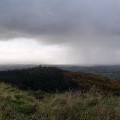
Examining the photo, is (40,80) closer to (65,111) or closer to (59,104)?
(59,104)

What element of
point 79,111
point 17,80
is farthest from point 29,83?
point 79,111

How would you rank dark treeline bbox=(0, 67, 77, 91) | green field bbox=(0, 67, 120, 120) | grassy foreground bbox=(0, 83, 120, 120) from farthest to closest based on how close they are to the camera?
dark treeline bbox=(0, 67, 77, 91), green field bbox=(0, 67, 120, 120), grassy foreground bbox=(0, 83, 120, 120)

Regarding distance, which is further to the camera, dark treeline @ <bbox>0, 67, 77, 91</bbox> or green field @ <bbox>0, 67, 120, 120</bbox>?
dark treeline @ <bbox>0, 67, 77, 91</bbox>

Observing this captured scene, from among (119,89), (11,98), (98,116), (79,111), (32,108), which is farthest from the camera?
(119,89)

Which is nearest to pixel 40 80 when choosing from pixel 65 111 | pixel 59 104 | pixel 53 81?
pixel 53 81

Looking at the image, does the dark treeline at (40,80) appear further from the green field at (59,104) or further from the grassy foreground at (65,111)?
the grassy foreground at (65,111)

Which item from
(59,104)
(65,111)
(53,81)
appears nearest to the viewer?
(65,111)

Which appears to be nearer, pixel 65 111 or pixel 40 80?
pixel 65 111

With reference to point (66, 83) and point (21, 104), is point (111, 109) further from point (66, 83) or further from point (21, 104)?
point (66, 83)

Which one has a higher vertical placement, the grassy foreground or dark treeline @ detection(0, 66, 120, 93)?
dark treeline @ detection(0, 66, 120, 93)

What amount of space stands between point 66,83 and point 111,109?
13.1m

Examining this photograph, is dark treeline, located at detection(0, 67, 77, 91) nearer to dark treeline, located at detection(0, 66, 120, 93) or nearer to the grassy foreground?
dark treeline, located at detection(0, 66, 120, 93)

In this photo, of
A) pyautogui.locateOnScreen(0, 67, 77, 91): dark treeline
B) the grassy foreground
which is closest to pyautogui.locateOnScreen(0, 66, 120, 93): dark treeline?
pyautogui.locateOnScreen(0, 67, 77, 91): dark treeline

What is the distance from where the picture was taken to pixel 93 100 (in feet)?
49.3
